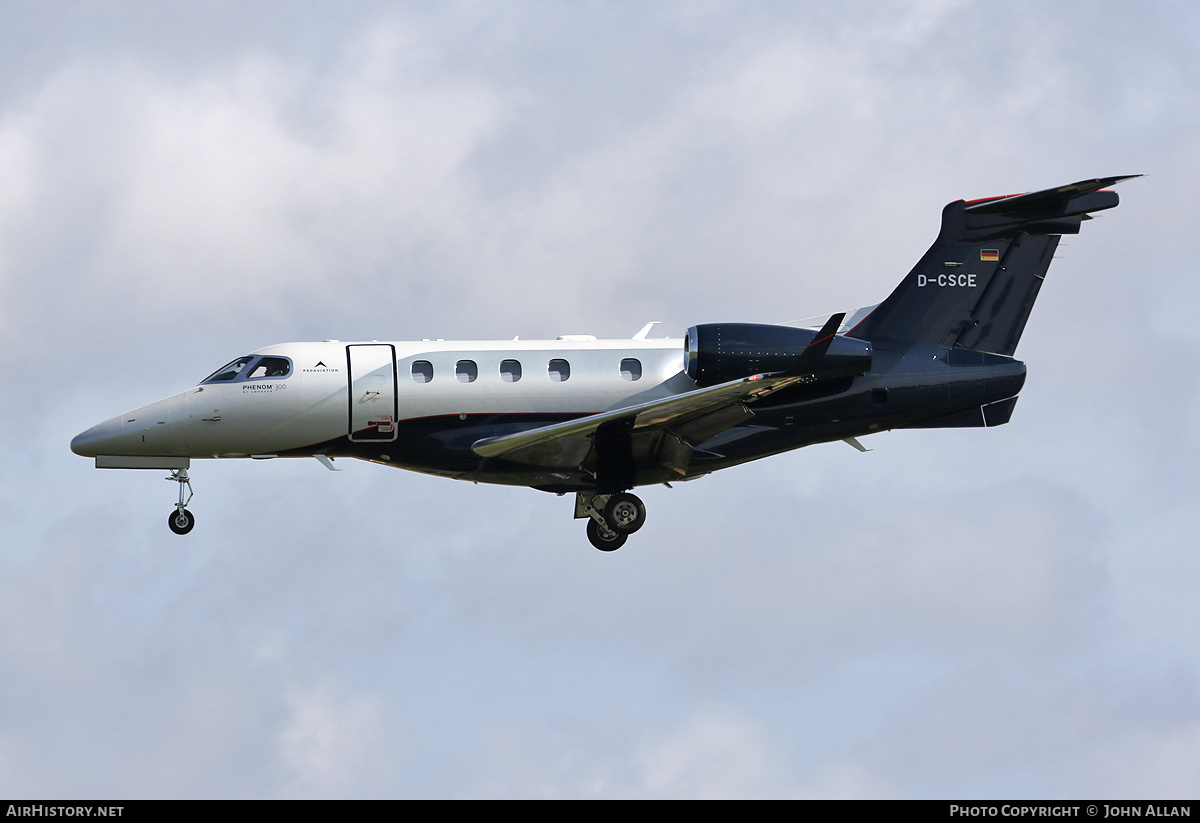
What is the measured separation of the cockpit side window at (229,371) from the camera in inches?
1302

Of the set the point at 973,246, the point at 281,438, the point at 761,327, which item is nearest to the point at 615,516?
the point at 761,327

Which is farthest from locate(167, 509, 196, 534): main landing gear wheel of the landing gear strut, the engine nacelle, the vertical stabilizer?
the vertical stabilizer

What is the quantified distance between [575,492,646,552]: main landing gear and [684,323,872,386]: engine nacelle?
3048 millimetres

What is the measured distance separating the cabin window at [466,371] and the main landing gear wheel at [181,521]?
6.13m

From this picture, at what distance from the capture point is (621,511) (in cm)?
3278

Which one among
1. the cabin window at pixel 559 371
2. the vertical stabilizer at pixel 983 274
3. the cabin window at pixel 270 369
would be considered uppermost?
the vertical stabilizer at pixel 983 274

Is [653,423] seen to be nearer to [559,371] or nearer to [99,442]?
[559,371]

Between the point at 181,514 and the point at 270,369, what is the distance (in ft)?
11.2

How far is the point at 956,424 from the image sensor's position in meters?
33.5

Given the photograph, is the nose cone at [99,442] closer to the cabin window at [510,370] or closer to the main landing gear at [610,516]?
the cabin window at [510,370]

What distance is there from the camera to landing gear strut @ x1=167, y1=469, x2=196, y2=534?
33.1m

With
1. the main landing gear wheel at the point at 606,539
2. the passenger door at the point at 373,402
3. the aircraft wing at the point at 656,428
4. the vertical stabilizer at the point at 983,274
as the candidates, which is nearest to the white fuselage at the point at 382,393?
the passenger door at the point at 373,402

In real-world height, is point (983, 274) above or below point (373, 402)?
above

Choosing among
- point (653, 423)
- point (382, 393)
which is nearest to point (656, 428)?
point (653, 423)
